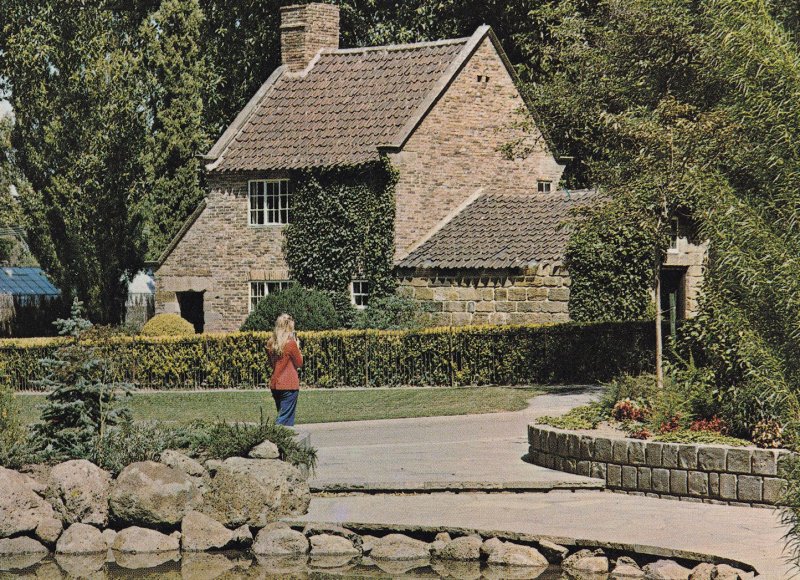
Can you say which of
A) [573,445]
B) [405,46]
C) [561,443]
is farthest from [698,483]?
[405,46]

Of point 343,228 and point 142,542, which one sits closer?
point 142,542

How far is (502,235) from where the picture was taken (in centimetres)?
3478

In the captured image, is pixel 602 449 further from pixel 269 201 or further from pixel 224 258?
pixel 224 258

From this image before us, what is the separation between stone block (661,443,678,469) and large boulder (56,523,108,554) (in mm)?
6775

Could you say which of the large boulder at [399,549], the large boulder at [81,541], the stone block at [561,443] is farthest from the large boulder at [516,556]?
the large boulder at [81,541]

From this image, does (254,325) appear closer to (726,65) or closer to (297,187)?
(297,187)

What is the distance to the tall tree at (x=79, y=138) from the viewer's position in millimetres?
39906

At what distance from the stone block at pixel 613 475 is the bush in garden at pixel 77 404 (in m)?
6.41

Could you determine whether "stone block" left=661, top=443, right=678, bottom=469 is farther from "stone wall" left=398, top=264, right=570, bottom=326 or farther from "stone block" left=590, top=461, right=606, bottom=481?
"stone wall" left=398, top=264, right=570, bottom=326

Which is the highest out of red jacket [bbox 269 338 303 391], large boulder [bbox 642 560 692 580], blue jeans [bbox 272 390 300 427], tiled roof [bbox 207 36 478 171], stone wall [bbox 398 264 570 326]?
tiled roof [bbox 207 36 478 171]

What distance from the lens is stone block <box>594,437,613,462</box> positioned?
1670 cm

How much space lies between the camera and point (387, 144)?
1425 inches

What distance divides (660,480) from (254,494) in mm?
4905

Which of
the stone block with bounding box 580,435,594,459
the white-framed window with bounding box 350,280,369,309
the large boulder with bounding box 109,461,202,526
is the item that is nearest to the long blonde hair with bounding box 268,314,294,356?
the large boulder with bounding box 109,461,202,526
